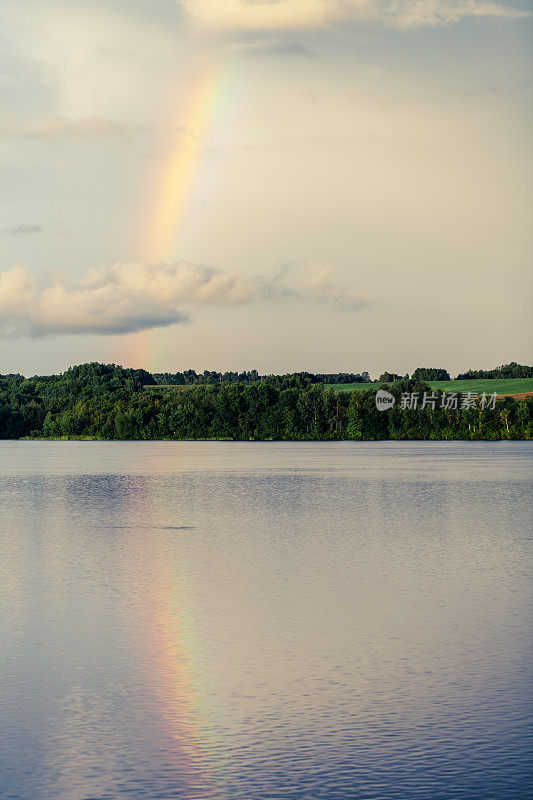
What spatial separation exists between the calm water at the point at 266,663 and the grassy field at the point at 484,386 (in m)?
124

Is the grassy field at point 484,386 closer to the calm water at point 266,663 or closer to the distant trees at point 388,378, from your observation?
the distant trees at point 388,378

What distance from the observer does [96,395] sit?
18212 centimetres

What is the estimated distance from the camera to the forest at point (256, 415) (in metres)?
142

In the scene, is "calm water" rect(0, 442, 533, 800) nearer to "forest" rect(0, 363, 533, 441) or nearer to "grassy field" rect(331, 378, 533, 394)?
"forest" rect(0, 363, 533, 441)

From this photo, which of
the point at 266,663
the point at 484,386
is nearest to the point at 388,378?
the point at 484,386

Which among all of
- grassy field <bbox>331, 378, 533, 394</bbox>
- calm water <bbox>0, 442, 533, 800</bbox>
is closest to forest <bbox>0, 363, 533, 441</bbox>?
grassy field <bbox>331, 378, 533, 394</bbox>

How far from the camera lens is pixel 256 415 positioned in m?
152

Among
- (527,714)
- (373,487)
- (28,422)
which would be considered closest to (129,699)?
(527,714)

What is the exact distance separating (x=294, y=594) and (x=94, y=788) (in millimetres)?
8945

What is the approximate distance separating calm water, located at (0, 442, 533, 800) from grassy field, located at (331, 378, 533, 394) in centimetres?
12367

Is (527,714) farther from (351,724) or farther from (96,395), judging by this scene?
(96,395)

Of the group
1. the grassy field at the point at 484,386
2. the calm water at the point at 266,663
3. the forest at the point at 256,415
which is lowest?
the calm water at the point at 266,663

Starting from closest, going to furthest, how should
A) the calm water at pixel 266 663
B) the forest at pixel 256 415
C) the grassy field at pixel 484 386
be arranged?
the calm water at pixel 266 663, the forest at pixel 256 415, the grassy field at pixel 484 386

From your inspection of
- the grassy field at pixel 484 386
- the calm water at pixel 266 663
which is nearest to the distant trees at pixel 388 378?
the grassy field at pixel 484 386
